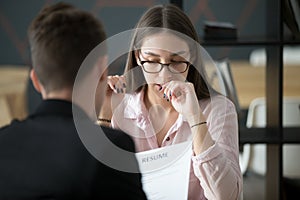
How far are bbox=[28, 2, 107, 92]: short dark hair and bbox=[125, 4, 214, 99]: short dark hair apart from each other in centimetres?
47

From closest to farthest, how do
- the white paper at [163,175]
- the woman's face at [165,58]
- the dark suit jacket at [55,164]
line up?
1. the dark suit jacket at [55,164]
2. the white paper at [163,175]
3. the woman's face at [165,58]

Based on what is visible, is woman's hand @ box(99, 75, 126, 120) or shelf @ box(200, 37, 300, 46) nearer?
woman's hand @ box(99, 75, 126, 120)

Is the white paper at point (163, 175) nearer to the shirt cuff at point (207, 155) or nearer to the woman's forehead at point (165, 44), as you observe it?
the shirt cuff at point (207, 155)

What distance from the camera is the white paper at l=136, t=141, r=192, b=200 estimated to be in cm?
132

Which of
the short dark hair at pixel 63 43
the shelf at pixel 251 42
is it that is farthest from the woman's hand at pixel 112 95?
the shelf at pixel 251 42

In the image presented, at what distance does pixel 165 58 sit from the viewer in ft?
4.76

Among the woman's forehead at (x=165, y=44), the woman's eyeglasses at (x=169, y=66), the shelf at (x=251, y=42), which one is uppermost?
the woman's forehead at (x=165, y=44)

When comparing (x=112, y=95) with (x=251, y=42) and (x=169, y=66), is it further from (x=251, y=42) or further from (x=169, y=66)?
(x=251, y=42)

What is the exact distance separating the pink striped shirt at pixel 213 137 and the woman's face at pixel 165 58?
11cm

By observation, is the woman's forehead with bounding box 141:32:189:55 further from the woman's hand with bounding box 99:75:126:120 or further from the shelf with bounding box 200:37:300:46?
the shelf with bounding box 200:37:300:46

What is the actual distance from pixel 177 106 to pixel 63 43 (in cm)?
44

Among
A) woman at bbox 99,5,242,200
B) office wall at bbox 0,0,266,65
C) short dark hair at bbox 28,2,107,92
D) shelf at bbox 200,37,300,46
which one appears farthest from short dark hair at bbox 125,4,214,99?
office wall at bbox 0,0,266,65

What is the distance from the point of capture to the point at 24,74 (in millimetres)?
4379

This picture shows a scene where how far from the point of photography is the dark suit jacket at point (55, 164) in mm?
950
